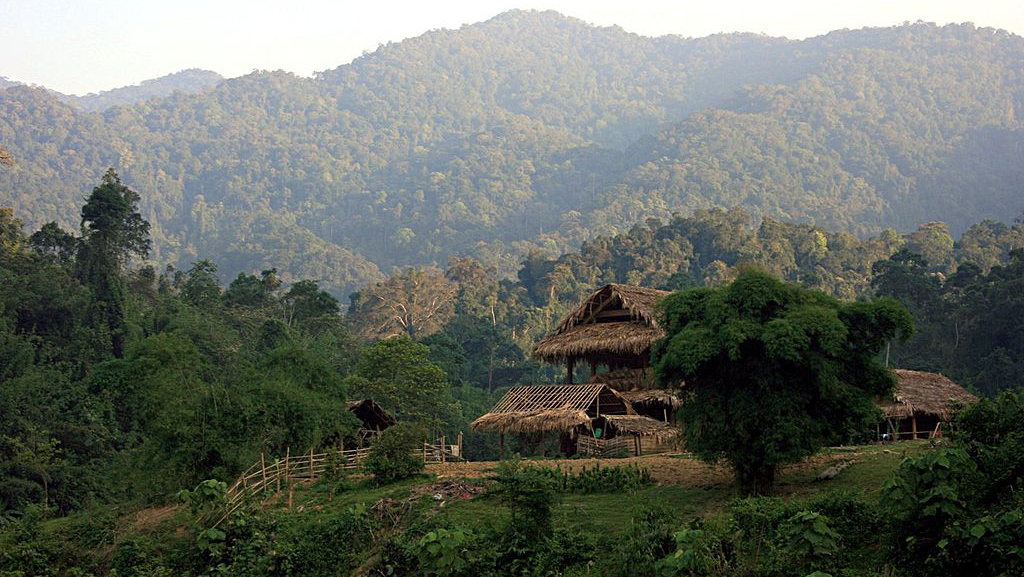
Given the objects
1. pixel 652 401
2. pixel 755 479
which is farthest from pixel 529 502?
pixel 652 401

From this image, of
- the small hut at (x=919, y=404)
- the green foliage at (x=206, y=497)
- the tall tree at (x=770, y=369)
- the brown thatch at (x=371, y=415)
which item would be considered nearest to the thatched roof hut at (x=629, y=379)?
the small hut at (x=919, y=404)

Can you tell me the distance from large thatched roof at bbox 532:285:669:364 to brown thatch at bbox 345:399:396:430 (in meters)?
4.49

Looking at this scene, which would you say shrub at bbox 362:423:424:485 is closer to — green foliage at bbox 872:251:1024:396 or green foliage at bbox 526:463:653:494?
green foliage at bbox 526:463:653:494

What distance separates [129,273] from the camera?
49438 mm

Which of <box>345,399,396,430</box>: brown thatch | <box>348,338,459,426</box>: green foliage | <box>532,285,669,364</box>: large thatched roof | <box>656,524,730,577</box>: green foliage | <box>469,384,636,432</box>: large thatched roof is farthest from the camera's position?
<box>348,338,459,426</box>: green foliage

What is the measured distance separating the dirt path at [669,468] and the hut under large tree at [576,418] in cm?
168

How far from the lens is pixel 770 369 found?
54.1 ft

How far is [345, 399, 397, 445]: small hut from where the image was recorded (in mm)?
28406

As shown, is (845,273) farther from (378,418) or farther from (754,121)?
(754,121)

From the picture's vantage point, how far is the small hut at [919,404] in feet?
85.9

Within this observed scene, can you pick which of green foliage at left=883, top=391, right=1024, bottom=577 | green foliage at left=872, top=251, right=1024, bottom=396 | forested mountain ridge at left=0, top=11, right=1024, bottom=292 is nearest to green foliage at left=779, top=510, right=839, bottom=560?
green foliage at left=883, top=391, right=1024, bottom=577

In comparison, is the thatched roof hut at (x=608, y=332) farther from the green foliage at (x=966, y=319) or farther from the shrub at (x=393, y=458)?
the green foliage at (x=966, y=319)

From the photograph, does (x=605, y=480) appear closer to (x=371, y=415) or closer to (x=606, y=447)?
(x=606, y=447)

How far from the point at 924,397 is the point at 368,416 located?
14553 millimetres
